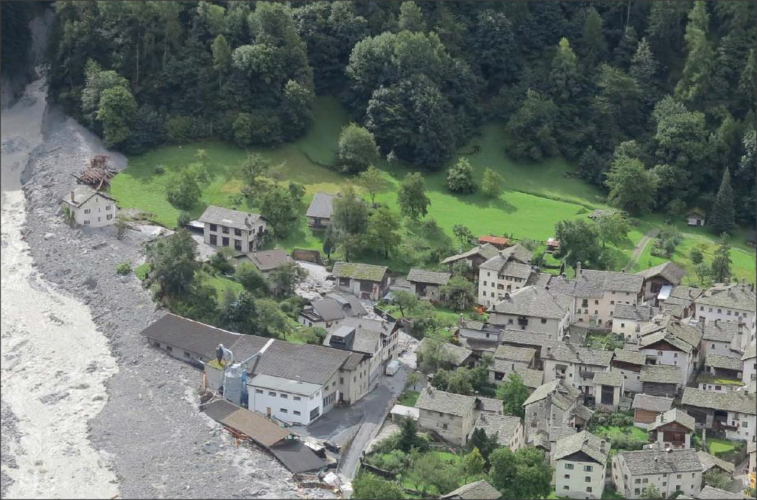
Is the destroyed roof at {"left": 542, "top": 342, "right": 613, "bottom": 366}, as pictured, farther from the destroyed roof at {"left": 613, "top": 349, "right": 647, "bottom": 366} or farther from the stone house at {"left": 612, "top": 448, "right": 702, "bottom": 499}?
the stone house at {"left": 612, "top": 448, "right": 702, "bottom": 499}

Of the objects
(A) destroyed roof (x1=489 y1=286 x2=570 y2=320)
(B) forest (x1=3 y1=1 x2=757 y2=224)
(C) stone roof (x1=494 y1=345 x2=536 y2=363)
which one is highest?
(B) forest (x1=3 y1=1 x2=757 y2=224)

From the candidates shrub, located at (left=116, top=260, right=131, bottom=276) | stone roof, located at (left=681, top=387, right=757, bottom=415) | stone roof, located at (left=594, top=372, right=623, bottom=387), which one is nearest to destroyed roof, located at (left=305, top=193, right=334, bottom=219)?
shrub, located at (left=116, top=260, right=131, bottom=276)

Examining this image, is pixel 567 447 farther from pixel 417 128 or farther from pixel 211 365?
pixel 417 128

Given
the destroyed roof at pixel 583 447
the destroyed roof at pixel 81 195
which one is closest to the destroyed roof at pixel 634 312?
the destroyed roof at pixel 583 447

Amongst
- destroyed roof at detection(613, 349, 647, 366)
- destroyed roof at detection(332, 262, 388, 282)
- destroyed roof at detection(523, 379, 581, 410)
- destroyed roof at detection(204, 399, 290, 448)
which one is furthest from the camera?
destroyed roof at detection(332, 262, 388, 282)

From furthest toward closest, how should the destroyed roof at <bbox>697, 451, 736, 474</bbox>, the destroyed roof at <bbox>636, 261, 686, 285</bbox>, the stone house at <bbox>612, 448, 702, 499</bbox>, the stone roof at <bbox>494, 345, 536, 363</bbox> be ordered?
the destroyed roof at <bbox>636, 261, 686, 285</bbox> < the stone roof at <bbox>494, 345, 536, 363</bbox> < the destroyed roof at <bbox>697, 451, 736, 474</bbox> < the stone house at <bbox>612, 448, 702, 499</bbox>

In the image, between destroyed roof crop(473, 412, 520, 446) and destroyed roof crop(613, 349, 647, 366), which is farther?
destroyed roof crop(613, 349, 647, 366)

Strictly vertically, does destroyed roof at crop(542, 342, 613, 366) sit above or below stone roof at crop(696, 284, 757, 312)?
below

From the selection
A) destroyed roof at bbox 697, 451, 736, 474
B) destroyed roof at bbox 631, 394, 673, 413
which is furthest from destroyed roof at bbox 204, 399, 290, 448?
destroyed roof at bbox 697, 451, 736, 474

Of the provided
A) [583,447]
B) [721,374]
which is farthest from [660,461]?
[721,374]
